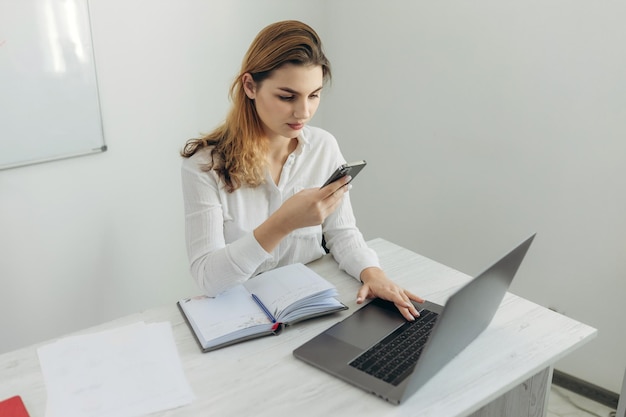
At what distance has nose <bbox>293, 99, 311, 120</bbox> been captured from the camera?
142 cm

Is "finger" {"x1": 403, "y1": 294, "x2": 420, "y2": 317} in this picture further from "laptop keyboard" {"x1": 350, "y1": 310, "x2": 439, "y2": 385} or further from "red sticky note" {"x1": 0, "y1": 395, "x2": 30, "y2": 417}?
"red sticky note" {"x1": 0, "y1": 395, "x2": 30, "y2": 417}

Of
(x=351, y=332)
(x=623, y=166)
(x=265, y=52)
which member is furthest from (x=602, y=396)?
(x=265, y=52)

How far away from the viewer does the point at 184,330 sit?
1.26m

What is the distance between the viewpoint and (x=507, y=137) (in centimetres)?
214

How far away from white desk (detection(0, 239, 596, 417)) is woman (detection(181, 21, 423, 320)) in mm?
145

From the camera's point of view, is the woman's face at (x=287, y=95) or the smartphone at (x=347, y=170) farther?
the woman's face at (x=287, y=95)

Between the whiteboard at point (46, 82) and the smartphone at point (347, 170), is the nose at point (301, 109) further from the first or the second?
the whiteboard at point (46, 82)

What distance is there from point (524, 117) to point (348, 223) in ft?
2.77

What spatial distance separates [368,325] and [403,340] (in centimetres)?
9

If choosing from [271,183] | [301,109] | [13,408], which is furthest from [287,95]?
[13,408]

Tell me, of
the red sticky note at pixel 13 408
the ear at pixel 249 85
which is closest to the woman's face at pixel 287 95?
the ear at pixel 249 85

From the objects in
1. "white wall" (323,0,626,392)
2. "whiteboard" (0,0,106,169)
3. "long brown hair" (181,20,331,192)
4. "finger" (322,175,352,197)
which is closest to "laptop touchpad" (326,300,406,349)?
"finger" (322,175,352,197)

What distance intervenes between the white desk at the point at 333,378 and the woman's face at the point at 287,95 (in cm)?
45

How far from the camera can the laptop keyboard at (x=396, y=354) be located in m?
1.10
